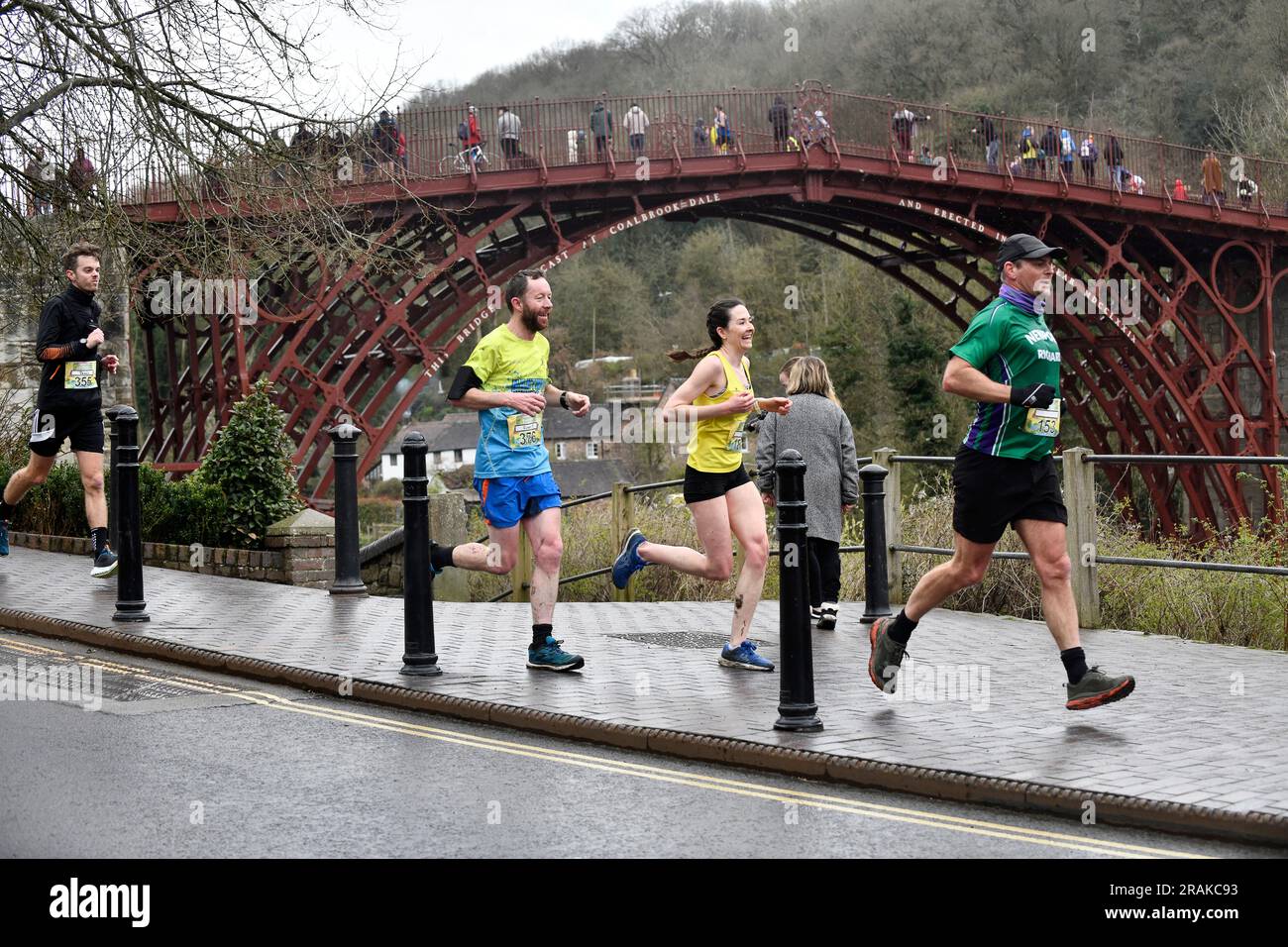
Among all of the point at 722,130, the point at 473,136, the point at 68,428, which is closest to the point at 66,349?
the point at 68,428

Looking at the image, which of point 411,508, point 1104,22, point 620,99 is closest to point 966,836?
point 411,508

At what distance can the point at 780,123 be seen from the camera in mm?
31094

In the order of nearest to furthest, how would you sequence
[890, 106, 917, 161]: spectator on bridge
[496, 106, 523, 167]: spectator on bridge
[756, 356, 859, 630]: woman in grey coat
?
[756, 356, 859, 630]: woman in grey coat, [496, 106, 523, 167]: spectator on bridge, [890, 106, 917, 161]: spectator on bridge

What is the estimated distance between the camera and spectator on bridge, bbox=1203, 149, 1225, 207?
1379 inches

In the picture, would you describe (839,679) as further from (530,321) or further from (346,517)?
(346,517)

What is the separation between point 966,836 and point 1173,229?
33.0 metres

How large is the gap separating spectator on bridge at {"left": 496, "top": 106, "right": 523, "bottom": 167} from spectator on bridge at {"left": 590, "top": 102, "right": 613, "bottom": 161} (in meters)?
1.59

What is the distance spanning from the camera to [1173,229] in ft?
116

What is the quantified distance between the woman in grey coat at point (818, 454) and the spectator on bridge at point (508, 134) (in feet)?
55.0

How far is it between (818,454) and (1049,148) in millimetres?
25889

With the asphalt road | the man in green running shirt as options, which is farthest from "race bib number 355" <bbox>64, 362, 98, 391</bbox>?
the man in green running shirt

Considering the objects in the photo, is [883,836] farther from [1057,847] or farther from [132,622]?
[132,622]

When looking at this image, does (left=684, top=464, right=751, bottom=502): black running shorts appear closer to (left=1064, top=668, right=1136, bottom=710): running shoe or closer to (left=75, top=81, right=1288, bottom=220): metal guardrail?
(left=1064, top=668, right=1136, bottom=710): running shoe

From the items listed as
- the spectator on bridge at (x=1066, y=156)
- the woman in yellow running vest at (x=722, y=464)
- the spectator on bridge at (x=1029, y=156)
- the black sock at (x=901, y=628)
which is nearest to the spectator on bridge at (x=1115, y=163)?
the spectator on bridge at (x=1066, y=156)
